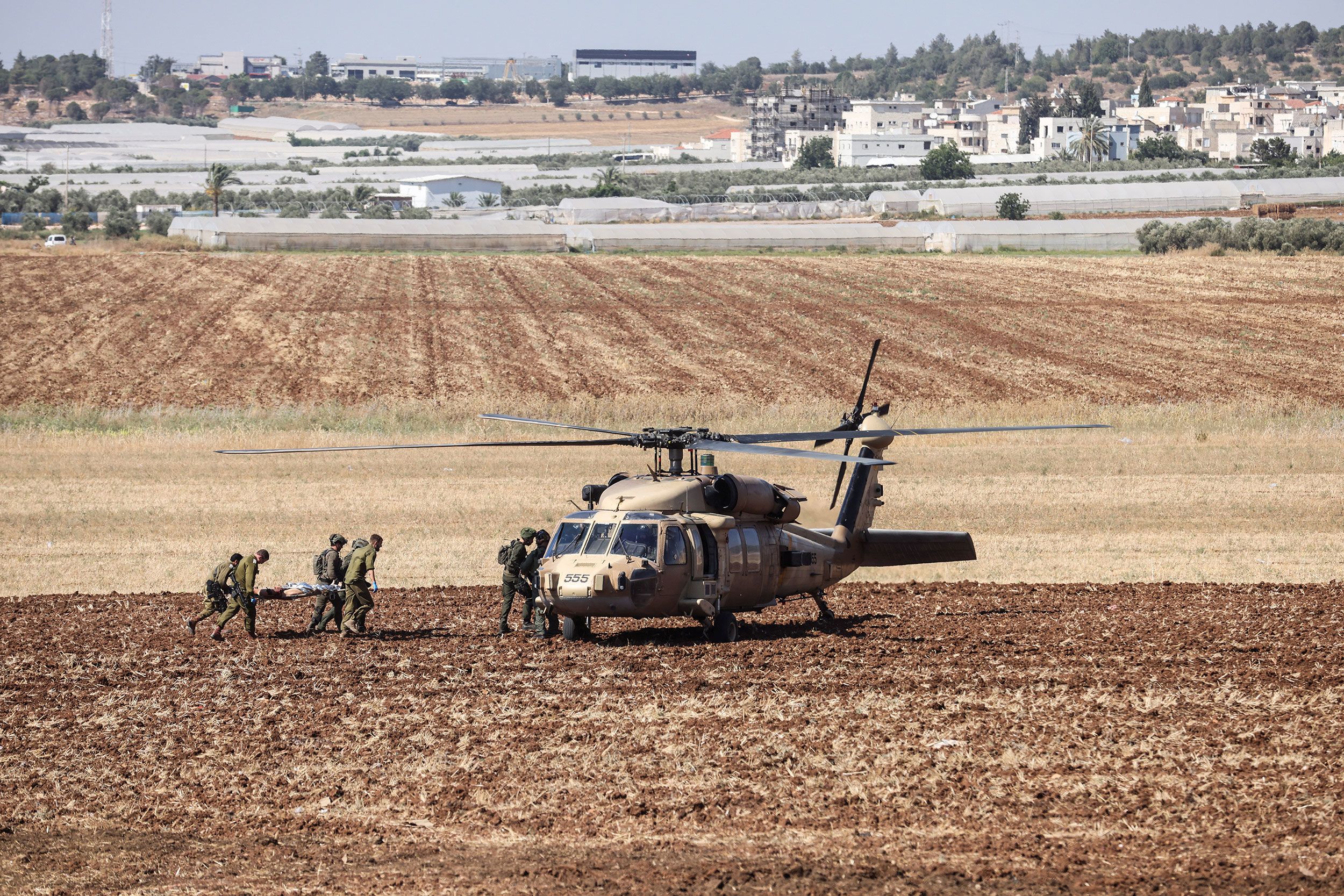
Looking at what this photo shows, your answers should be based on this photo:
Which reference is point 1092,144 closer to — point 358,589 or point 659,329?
point 659,329

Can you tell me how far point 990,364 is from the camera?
159 feet

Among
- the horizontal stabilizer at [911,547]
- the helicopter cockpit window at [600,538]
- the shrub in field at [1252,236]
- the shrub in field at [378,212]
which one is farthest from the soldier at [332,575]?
the shrub in field at [378,212]

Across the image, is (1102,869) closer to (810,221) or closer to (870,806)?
(870,806)

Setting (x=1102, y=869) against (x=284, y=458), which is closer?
(x=1102, y=869)

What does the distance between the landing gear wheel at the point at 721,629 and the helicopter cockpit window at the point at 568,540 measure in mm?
1983

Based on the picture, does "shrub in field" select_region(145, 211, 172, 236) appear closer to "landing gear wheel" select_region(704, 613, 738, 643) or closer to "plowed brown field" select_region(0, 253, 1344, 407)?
"plowed brown field" select_region(0, 253, 1344, 407)

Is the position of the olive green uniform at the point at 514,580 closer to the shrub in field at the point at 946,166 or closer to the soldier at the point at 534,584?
the soldier at the point at 534,584

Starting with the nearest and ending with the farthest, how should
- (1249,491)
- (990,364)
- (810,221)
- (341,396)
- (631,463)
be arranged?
(1249,491) < (631,463) < (341,396) < (990,364) < (810,221)

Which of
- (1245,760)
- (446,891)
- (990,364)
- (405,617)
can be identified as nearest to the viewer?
(446,891)

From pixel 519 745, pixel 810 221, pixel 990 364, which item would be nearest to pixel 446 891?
pixel 519 745

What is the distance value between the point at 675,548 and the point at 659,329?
128 ft

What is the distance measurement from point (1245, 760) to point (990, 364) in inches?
1437

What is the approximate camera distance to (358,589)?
1858 centimetres

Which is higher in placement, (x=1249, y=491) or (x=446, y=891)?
(x=446, y=891)
